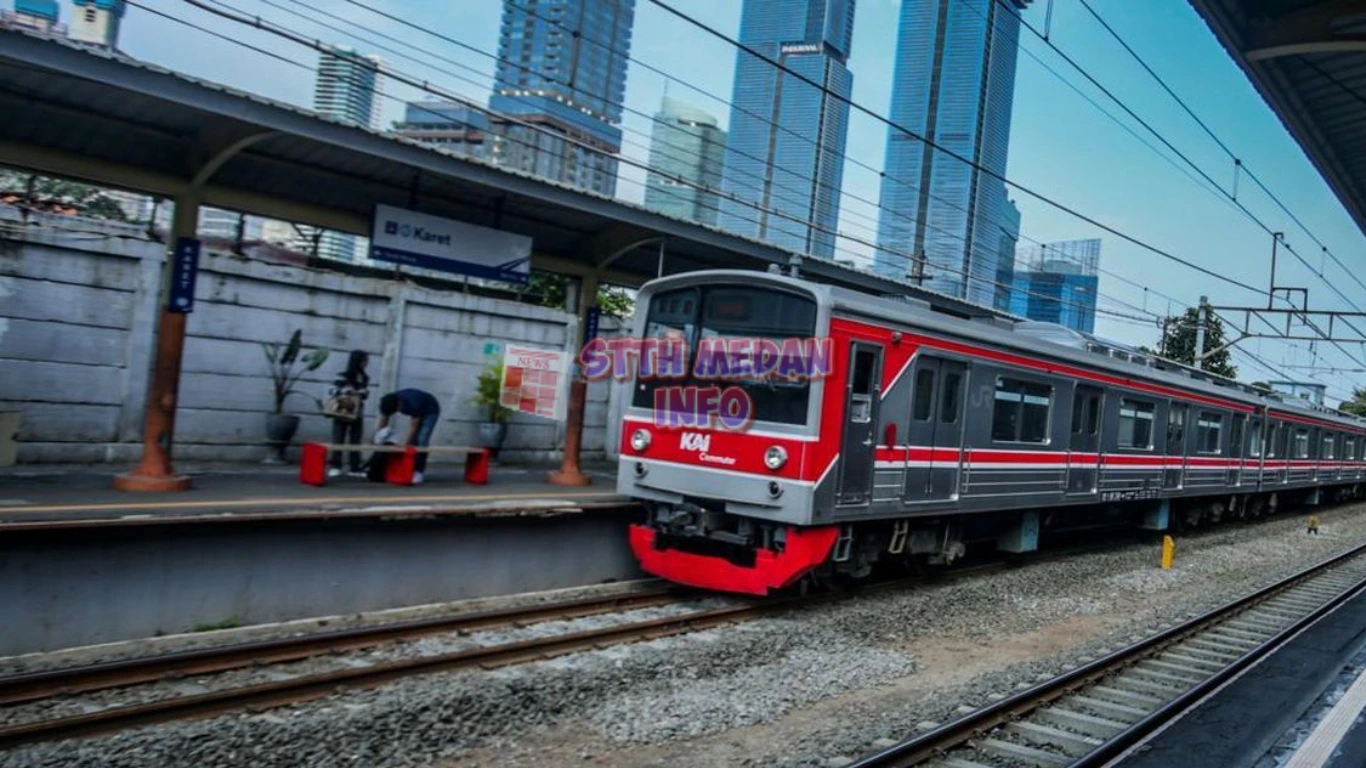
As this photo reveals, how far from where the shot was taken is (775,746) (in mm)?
5562

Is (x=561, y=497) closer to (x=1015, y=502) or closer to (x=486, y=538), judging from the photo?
(x=486, y=538)

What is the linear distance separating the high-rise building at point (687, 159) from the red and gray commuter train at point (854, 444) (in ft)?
9.43

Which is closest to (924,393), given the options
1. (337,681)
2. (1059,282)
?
(337,681)

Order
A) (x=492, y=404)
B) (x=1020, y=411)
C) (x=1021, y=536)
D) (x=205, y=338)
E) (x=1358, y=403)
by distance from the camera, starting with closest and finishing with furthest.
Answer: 1. (x=205, y=338)
2. (x=1020, y=411)
3. (x=1021, y=536)
4. (x=492, y=404)
5. (x=1358, y=403)

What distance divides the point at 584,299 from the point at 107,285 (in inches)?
218

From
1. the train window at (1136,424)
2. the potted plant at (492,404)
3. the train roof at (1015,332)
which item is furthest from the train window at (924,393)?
the potted plant at (492,404)

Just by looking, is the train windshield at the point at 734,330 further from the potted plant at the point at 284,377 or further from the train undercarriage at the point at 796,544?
the potted plant at the point at 284,377

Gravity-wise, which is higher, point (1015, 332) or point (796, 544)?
point (1015, 332)

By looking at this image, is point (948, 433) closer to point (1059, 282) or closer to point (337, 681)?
point (337, 681)

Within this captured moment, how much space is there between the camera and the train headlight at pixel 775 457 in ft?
27.1

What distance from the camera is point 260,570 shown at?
7504 mm

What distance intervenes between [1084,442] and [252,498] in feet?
32.8

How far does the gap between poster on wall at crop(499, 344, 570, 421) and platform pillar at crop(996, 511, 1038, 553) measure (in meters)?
6.38

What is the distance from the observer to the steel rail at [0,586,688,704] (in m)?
5.46
